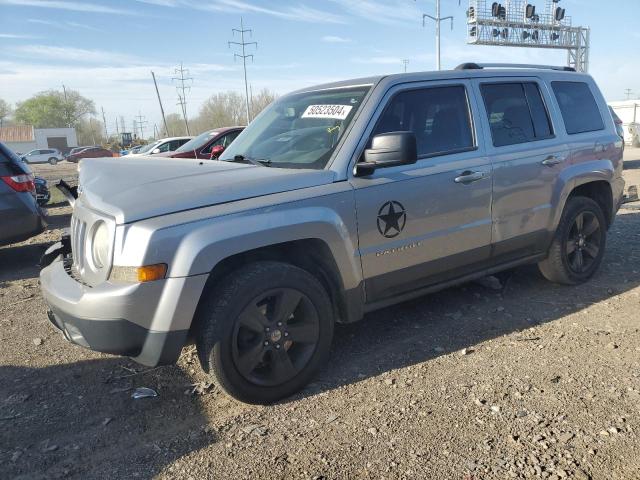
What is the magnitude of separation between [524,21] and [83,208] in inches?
1250

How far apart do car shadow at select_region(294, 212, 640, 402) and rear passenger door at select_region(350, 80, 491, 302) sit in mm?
466

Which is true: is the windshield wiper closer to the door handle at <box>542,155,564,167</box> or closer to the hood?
the hood

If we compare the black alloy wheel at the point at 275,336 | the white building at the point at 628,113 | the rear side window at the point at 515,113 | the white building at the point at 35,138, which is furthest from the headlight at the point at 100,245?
the white building at the point at 35,138

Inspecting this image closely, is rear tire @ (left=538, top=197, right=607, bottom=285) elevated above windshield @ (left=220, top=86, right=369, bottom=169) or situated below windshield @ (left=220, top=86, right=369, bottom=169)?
below

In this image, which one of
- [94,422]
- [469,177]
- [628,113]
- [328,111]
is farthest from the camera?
[628,113]

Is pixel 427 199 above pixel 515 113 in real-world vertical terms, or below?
below

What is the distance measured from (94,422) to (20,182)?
4.38 metres

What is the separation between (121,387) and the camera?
3463 millimetres

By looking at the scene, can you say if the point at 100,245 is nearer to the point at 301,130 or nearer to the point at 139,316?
the point at 139,316

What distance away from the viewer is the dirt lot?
260 centimetres

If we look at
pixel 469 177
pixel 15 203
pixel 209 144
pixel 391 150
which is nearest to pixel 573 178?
pixel 469 177

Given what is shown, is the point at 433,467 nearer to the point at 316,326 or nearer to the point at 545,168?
the point at 316,326

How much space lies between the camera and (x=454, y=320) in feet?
14.3

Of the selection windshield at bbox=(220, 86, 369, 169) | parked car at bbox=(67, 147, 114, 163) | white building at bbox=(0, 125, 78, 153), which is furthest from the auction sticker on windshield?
white building at bbox=(0, 125, 78, 153)
